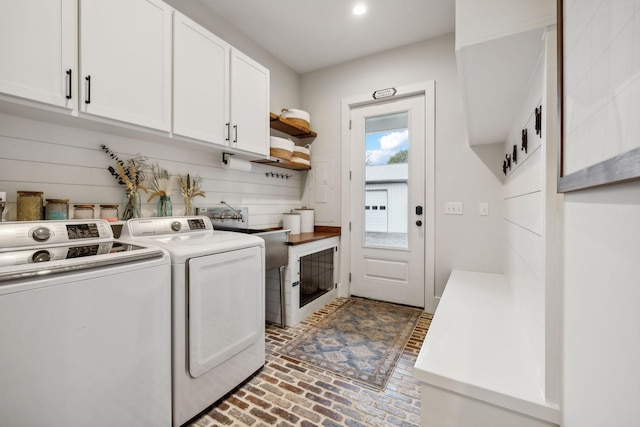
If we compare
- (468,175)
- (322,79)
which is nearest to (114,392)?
(468,175)

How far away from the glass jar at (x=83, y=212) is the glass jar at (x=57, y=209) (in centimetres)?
8

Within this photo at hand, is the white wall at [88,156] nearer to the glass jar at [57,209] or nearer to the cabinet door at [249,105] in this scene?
the glass jar at [57,209]

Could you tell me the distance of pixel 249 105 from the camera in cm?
244

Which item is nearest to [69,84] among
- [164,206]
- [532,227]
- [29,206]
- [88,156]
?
[88,156]

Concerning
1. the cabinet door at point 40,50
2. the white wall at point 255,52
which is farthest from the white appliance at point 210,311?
Answer: the white wall at point 255,52

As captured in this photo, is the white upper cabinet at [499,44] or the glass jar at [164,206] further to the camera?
the glass jar at [164,206]

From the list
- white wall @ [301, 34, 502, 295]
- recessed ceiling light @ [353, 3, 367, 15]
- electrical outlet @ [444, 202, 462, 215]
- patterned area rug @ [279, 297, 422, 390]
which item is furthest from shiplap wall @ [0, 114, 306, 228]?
electrical outlet @ [444, 202, 462, 215]

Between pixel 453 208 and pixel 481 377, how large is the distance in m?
2.04

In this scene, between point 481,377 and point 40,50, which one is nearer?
point 481,377

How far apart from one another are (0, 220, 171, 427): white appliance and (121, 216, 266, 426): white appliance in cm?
7

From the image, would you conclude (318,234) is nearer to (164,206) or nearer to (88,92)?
(164,206)

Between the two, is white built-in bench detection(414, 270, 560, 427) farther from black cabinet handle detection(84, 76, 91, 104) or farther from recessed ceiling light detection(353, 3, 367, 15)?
recessed ceiling light detection(353, 3, 367, 15)

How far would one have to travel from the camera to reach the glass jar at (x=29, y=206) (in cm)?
143

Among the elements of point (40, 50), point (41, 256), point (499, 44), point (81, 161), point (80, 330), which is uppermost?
point (40, 50)
